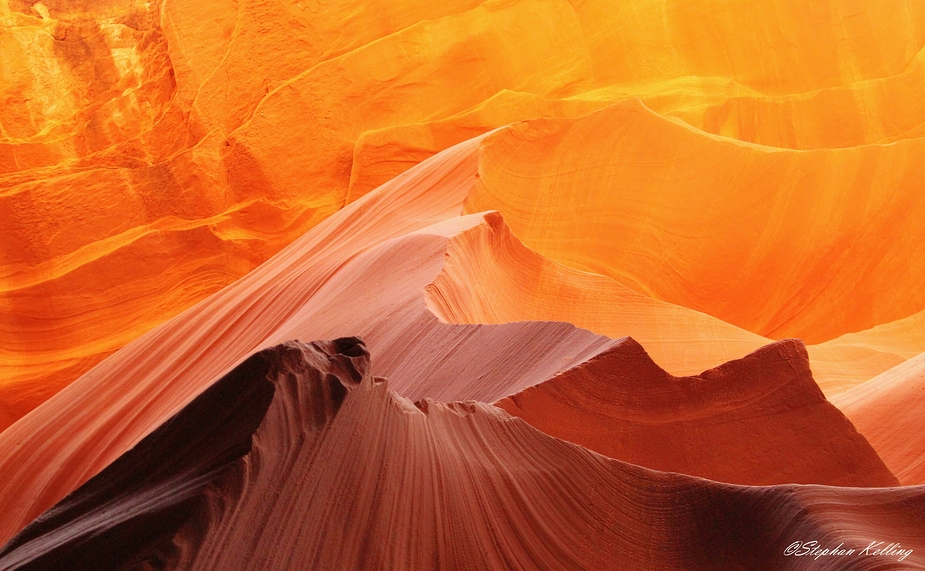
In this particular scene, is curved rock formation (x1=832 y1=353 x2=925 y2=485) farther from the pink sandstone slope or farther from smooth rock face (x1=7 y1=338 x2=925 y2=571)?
smooth rock face (x1=7 y1=338 x2=925 y2=571)

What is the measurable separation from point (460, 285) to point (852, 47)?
689 centimetres

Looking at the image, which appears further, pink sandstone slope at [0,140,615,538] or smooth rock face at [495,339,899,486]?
pink sandstone slope at [0,140,615,538]

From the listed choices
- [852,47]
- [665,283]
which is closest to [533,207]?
[665,283]

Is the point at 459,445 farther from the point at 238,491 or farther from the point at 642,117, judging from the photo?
the point at 642,117

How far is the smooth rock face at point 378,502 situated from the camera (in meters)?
1.06

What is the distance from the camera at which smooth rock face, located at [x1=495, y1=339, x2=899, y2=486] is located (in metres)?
1.92

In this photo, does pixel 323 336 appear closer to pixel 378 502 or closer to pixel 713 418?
pixel 713 418

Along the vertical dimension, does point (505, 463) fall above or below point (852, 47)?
below

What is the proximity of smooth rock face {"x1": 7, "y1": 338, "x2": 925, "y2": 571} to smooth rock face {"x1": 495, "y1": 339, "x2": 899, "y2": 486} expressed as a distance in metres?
0.42

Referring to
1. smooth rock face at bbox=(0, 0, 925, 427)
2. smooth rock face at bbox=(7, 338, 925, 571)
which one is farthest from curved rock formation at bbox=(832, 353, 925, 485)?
smooth rock face at bbox=(0, 0, 925, 427)

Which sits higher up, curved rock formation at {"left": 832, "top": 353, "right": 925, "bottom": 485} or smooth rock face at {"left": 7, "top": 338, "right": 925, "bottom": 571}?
smooth rock face at {"left": 7, "top": 338, "right": 925, "bottom": 571}

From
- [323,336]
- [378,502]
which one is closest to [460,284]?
[323,336]

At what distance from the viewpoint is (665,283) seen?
486 centimetres

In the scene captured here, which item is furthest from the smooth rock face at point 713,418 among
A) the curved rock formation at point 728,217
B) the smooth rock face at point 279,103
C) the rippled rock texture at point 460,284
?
the smooth rock face at point 279,103
